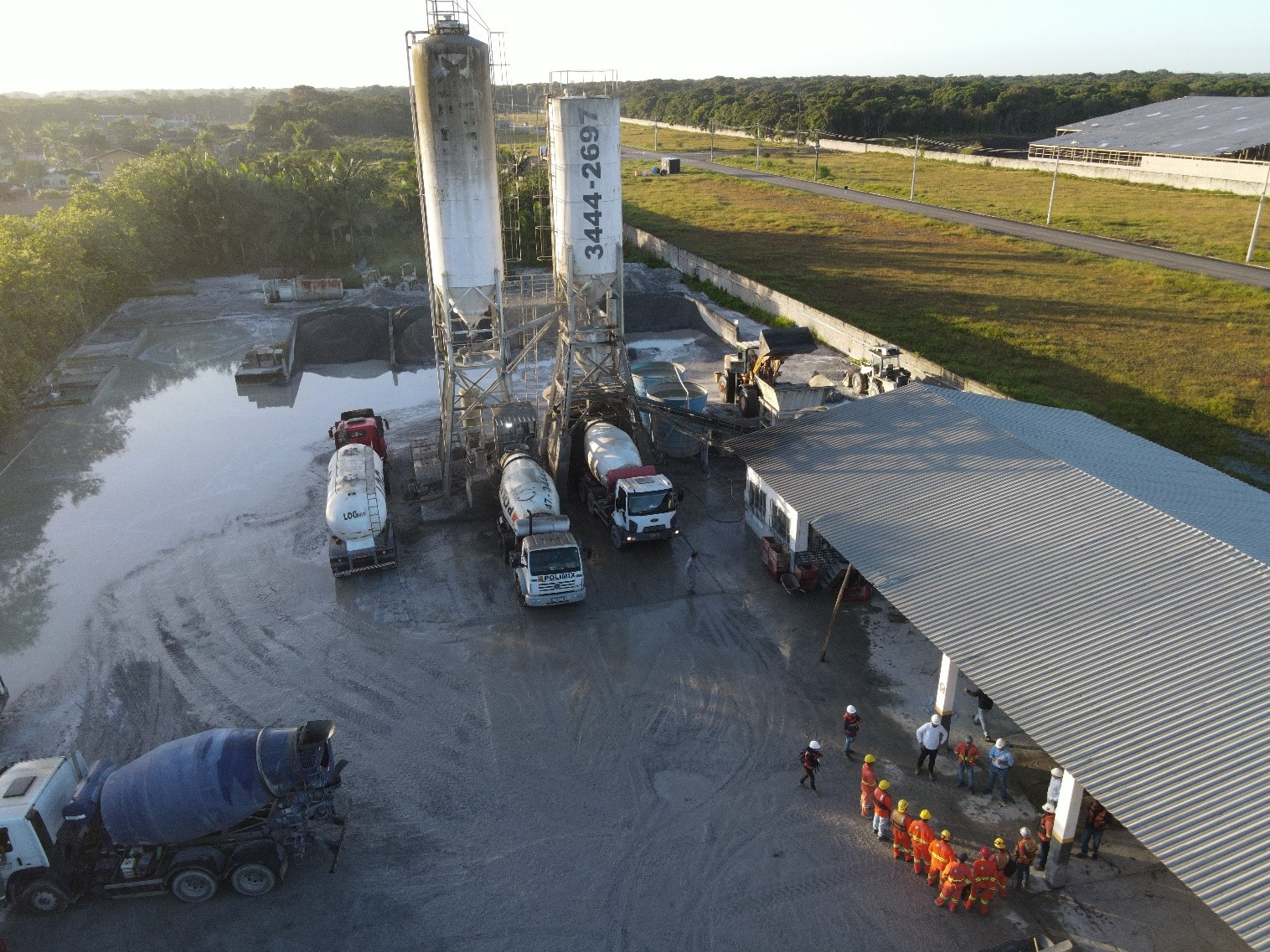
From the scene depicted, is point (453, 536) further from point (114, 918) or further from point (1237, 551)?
point (1237, 551)

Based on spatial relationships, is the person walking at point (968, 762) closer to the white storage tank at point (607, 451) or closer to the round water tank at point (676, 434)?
the white storage tank at point (607, 451)

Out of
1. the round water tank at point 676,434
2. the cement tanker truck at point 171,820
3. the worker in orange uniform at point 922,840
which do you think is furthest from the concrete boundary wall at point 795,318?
the cement tanker truck at point 171,820

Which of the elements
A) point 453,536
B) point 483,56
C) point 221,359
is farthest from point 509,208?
point 453,536

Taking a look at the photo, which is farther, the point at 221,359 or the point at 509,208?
the point at 509,208

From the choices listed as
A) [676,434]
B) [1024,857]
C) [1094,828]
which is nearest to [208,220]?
[676,434]

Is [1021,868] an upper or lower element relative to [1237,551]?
lower

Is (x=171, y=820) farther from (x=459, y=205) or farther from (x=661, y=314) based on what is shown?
(x=661, y=314)

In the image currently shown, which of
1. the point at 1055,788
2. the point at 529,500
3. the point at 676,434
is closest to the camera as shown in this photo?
the point at 1055,788
